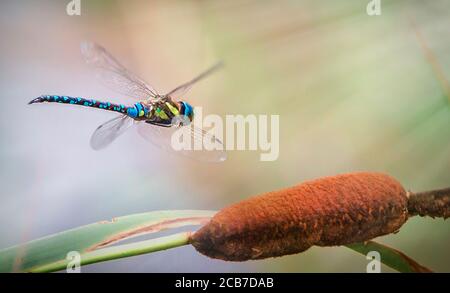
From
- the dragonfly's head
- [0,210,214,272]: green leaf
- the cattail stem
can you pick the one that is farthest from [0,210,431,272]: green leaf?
the dragonfly's head

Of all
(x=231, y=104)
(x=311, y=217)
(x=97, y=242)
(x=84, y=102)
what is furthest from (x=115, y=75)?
(x=311, y=217)

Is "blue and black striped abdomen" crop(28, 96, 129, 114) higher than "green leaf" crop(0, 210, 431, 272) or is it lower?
higher

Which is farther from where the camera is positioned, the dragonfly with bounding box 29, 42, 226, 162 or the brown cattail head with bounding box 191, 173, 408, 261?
the dragonfly with bounding box 29, 42, 226, 162

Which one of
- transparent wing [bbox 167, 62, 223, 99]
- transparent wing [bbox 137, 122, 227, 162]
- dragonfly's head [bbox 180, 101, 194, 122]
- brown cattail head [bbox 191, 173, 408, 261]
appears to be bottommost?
brown cattail head [bbox 191, 173, 408, 261]

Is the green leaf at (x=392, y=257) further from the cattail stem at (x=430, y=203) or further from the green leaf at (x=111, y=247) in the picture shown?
the cattail stem at (x=430, y=203)

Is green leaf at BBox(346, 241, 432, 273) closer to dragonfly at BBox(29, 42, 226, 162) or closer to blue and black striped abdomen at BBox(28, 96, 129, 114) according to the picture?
dragonfly at BBox(29, 42, 226, 162)

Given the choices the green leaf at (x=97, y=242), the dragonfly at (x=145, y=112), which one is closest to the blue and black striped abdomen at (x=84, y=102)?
the dragonfly at (x=145, y=112)

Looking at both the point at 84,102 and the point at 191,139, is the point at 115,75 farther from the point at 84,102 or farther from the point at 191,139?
the point at 191,139
